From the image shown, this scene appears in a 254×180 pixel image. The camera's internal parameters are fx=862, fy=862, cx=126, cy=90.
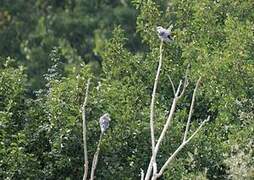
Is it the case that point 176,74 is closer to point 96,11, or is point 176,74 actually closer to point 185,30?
point 185,30

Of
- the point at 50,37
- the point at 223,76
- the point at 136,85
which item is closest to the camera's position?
the point at 223,76

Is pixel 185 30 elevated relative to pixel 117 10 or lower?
elevated

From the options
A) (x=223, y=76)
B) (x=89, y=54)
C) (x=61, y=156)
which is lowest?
(x=89, y=54)

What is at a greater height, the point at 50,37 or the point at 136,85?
the point at 136,85

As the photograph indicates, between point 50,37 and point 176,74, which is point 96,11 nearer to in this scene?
point 50,37

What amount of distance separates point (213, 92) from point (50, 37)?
14.6 metres

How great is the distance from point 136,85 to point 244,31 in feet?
5.30

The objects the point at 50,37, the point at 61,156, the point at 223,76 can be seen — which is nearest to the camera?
the point at 61,156

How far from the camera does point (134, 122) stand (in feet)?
32.9

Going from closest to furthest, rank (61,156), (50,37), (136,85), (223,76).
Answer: (61,156), (223,76), (136,85), (50,37)

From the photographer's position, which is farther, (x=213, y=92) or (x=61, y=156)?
(x=213, y=92)

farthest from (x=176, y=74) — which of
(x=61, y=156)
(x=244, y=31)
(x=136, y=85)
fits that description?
(x=61, y=156)

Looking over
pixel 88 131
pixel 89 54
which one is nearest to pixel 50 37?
pixel 89 54

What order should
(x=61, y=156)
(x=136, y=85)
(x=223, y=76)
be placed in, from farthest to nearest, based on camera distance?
(x=136, y=85) → (x=223, y=76) → (x=61, y=156)
